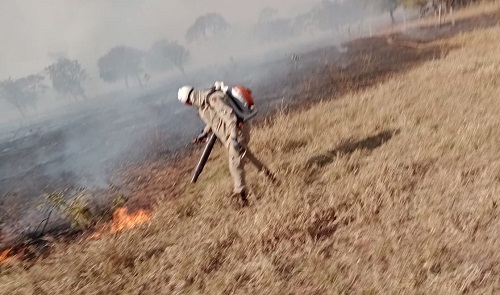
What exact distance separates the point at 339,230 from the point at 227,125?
1.93 meters

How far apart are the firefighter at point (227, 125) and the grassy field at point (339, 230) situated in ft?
1.26

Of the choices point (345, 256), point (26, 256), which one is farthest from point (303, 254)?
point (26, 256)

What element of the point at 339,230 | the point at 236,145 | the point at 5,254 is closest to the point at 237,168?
the point at 236,145

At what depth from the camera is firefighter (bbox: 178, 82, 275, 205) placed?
A: 531 centimetres

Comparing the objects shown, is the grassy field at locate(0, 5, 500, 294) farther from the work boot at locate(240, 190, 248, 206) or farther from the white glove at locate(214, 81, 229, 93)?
the white glove at locate(214, 81, 229, 93)

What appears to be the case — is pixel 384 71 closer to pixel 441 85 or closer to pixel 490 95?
pixel 441 85

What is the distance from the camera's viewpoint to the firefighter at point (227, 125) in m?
5.31

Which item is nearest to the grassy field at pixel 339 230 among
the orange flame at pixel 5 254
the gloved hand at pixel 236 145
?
the gloved hand at pixel 236 145

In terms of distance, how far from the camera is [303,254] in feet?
12.7

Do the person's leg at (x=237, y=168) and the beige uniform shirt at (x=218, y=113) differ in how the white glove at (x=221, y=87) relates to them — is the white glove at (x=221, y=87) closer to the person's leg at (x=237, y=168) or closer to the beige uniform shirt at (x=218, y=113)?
the beige uniform shirt at (x=218, y=113)

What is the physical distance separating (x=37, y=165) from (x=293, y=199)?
13108mm

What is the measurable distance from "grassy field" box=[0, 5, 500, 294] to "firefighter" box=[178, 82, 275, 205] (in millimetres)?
385

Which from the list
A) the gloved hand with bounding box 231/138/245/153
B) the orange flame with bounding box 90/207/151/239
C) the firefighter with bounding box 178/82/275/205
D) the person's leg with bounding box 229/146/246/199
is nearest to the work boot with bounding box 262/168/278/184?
the firefighter with bounding box 178/82/275/205

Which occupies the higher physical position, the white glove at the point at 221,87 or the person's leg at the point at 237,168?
the white glove at the point at 221,87
